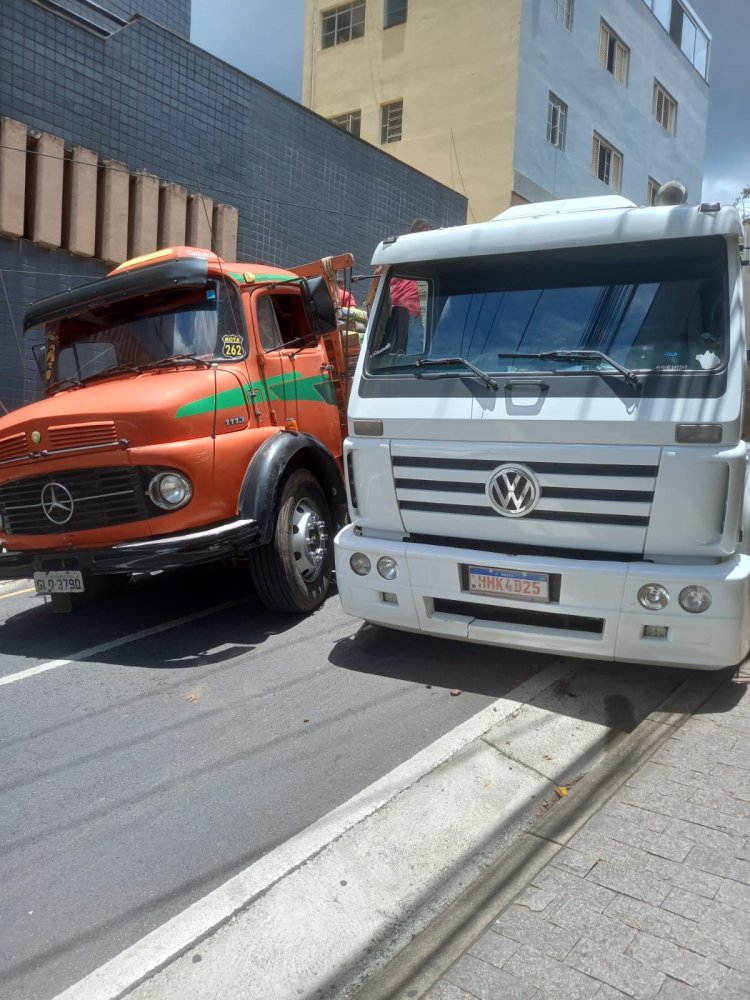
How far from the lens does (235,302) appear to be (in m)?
6.15

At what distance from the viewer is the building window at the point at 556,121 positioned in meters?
19.7

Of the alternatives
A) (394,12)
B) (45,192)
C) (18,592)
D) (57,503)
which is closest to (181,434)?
(57,503)

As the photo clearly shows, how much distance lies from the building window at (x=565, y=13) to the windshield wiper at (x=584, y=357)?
1798 centimetres

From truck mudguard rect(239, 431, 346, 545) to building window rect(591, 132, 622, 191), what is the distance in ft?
59.9

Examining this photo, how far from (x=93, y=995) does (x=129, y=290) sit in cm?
459

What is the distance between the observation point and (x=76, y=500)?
5.50 metres

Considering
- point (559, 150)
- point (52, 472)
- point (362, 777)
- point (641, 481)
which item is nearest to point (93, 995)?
point (362, 777)

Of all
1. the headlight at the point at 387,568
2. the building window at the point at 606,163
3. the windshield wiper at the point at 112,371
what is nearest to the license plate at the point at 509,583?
the headlight at the point at 387,568

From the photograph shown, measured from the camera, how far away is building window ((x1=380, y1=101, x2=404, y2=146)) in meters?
20.6

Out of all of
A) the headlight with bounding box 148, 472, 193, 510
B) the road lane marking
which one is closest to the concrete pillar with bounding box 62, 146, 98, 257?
the road lane marking

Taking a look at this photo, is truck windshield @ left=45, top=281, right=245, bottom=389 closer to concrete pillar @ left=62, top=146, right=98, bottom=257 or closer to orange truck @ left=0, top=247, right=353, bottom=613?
orange truck @ left=0, top=247, right=353, bottom=613

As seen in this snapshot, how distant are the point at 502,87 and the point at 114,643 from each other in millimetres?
16404

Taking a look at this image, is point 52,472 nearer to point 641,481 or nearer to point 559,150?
point 641,481

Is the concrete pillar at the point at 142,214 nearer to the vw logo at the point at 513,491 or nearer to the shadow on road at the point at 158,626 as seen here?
the shadow on road at the point at 158,626
